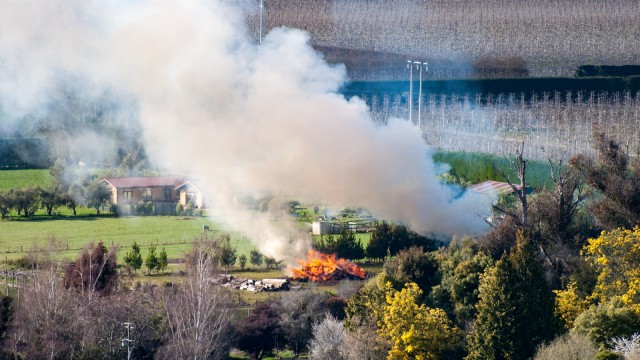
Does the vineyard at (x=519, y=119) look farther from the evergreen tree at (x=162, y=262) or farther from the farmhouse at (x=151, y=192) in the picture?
the evergreen tree at (x=162, y=262)

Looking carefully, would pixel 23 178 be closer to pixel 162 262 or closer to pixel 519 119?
pixel 162 262

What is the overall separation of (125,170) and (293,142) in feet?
73.8

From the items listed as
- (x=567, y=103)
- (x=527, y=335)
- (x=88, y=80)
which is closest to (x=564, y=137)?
(x=567, y=103)

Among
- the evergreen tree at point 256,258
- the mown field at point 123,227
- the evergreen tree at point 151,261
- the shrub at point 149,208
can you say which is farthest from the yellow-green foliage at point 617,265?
the shrub at point 149,208

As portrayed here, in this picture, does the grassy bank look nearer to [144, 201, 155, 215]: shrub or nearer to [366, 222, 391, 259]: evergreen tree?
[366, 222, 391, 259]: evergreen tree

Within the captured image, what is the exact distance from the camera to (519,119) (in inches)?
3036

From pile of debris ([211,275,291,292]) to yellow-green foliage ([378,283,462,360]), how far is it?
1031cm

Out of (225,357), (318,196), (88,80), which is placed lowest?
(225,357)

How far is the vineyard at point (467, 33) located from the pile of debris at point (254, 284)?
30.4m

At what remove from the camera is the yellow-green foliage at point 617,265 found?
43000 millimetres

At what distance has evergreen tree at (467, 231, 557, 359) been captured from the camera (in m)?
41.5

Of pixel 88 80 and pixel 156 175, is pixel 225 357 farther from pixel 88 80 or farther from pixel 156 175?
pixel 156 175

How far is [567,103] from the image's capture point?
77375mm

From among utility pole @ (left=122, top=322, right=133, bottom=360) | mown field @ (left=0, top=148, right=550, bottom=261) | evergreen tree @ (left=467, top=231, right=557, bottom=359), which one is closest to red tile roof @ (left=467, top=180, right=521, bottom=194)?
mown field @ (left=0, top=148, right=550, bottom=261)
